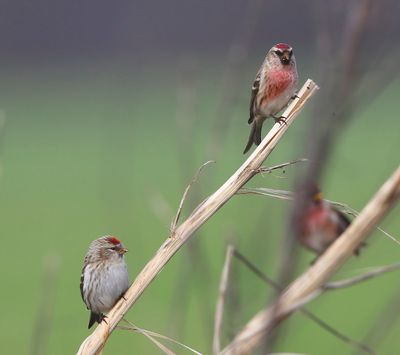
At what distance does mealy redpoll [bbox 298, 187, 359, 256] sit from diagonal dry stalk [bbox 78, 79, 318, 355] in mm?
122

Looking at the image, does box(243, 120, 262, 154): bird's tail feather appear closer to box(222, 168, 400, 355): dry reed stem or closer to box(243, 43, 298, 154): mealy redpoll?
box(243, 43, 298, 154): mealy redpoll

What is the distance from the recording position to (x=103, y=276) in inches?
135

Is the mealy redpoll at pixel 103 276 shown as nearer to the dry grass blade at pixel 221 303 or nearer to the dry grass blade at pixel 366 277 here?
the dry grass blade at pixel 221 303

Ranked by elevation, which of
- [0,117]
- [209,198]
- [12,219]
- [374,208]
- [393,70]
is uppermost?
[393,70]

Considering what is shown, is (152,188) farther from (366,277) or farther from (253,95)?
(366,277)

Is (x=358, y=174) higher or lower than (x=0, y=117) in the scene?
higher

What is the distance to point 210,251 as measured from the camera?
43.9ft

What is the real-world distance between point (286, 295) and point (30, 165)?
2088cm

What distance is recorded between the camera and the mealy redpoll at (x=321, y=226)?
6.09ft

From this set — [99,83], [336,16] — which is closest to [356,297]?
[336,16]

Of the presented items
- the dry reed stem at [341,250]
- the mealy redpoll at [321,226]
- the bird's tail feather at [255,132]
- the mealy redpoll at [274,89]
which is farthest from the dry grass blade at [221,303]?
the bird's tail feather at [255,132]

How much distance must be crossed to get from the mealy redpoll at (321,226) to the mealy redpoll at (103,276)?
852 millimetres

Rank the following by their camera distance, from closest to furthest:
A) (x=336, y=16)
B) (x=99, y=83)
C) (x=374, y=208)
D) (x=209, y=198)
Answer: (x=374, y=208) < (x=336, y=16) < (x=209, y=198) < (x=99, y=83)

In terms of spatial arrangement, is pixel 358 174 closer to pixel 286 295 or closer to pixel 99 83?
pixel 286 295
